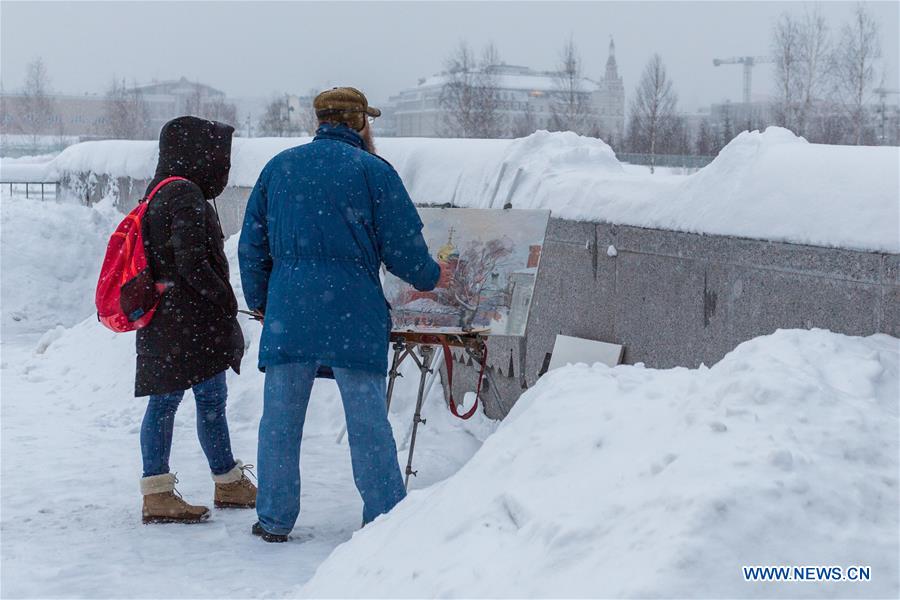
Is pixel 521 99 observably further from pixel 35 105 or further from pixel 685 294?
pixel 685 294

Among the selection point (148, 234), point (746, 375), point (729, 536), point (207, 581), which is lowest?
point (207, 581)

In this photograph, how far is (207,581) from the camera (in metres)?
4.24

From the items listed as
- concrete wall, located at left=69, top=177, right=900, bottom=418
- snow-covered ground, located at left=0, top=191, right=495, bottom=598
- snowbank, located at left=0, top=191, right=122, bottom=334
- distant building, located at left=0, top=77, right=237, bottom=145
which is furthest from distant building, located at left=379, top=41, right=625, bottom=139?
concrete wall, located at left=69, top=177, right=900, bottom=418

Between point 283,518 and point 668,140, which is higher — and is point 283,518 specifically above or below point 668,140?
below

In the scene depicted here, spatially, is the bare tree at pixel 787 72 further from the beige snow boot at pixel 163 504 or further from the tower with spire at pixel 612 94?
the tower with spire at pixel 612 94

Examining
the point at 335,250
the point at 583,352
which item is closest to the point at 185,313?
the point at 335,250

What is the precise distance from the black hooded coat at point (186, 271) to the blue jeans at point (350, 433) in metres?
0.63

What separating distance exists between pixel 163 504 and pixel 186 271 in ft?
3.50

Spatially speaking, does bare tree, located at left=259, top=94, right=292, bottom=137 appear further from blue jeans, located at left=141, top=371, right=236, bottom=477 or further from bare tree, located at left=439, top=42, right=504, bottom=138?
blue jeans, located at left=141, top=371, right=236, bottom=477

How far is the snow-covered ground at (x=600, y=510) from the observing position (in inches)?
98.3

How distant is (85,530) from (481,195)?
122 inches

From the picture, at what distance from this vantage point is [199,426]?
5.15 metres

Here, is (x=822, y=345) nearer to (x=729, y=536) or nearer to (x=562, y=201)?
(x=729, y=536)

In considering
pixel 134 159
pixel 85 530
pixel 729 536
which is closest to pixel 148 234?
pixel 85 530
